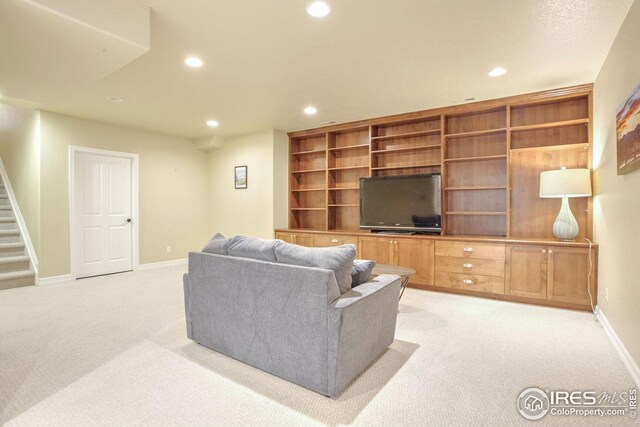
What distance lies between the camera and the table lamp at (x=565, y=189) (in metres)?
3.42

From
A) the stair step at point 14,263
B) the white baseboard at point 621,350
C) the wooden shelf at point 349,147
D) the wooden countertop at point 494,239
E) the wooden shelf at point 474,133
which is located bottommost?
the white baseboard at point 621,350

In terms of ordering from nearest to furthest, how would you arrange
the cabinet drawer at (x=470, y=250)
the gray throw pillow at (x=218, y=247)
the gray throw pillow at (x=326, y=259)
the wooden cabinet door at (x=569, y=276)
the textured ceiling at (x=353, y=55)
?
the gray throw pillow at (x=326, y=259), the textured ceiling at (x=353, y=55), the gray throw pillow at (x=218, y=247), the wooden cabinet door at (x=569, y=276), the cabinet drawer at (x=470, y=250)

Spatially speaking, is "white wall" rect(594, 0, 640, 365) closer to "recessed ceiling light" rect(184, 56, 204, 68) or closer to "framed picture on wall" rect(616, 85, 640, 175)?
"framed picture on wall" rect(616, 85, 640, 175)

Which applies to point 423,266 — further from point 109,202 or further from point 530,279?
point 109,202

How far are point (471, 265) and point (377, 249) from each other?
125 cm

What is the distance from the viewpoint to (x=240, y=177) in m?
6.46

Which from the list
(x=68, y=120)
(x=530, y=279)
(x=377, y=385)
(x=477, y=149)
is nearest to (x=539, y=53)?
(x=477, y=149)

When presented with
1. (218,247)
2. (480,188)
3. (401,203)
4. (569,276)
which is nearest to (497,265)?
(569,276)

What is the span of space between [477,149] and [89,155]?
5874 mm

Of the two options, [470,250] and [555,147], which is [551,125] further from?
[470,250]

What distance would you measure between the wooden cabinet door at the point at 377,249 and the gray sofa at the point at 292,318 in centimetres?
212

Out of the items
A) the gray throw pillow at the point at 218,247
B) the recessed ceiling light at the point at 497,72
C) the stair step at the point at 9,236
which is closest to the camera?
the gray throw pillow at the point at 218,247

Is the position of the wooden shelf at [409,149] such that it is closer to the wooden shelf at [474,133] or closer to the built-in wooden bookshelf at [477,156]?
the built-in wooden bookshelf at [477,156]

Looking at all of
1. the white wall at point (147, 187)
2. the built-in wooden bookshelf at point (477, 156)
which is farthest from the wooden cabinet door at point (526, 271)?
the white wall at point (147, 187)
